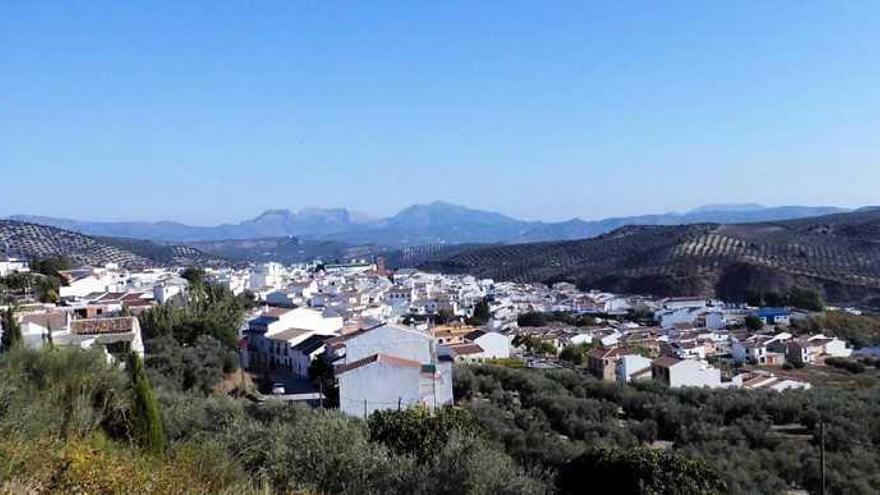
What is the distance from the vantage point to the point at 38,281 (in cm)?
4988

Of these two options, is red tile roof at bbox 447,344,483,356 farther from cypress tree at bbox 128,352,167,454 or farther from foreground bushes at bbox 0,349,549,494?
cypress tree at bbox 128,352,167,454

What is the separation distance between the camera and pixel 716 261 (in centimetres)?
9856

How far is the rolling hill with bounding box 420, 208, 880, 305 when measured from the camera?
87062mm

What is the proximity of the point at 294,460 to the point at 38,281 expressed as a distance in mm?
45164

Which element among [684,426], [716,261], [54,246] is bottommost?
[716,261]

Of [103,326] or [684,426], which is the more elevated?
[103,326]

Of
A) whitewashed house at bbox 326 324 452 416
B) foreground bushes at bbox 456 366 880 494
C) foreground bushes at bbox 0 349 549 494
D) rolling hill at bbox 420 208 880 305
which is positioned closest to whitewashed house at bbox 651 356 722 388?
foreground bushes at bbox 456 366 880 494

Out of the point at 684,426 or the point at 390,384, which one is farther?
the point at 390,384

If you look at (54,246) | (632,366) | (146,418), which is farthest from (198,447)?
(54,246)

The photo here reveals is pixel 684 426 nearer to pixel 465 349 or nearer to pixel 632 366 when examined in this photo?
pixel 632 366

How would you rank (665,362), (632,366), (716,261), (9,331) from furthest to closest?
1. (716,261)
2. (632,366)
3. (665,362)
4. (9,331)

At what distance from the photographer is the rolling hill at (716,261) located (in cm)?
8706

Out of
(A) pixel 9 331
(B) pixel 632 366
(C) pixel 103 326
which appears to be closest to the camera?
(A) pixel 9 331

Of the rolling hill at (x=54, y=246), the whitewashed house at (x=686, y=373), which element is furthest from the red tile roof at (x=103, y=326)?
the rolling hill at (x=54, y=246)
